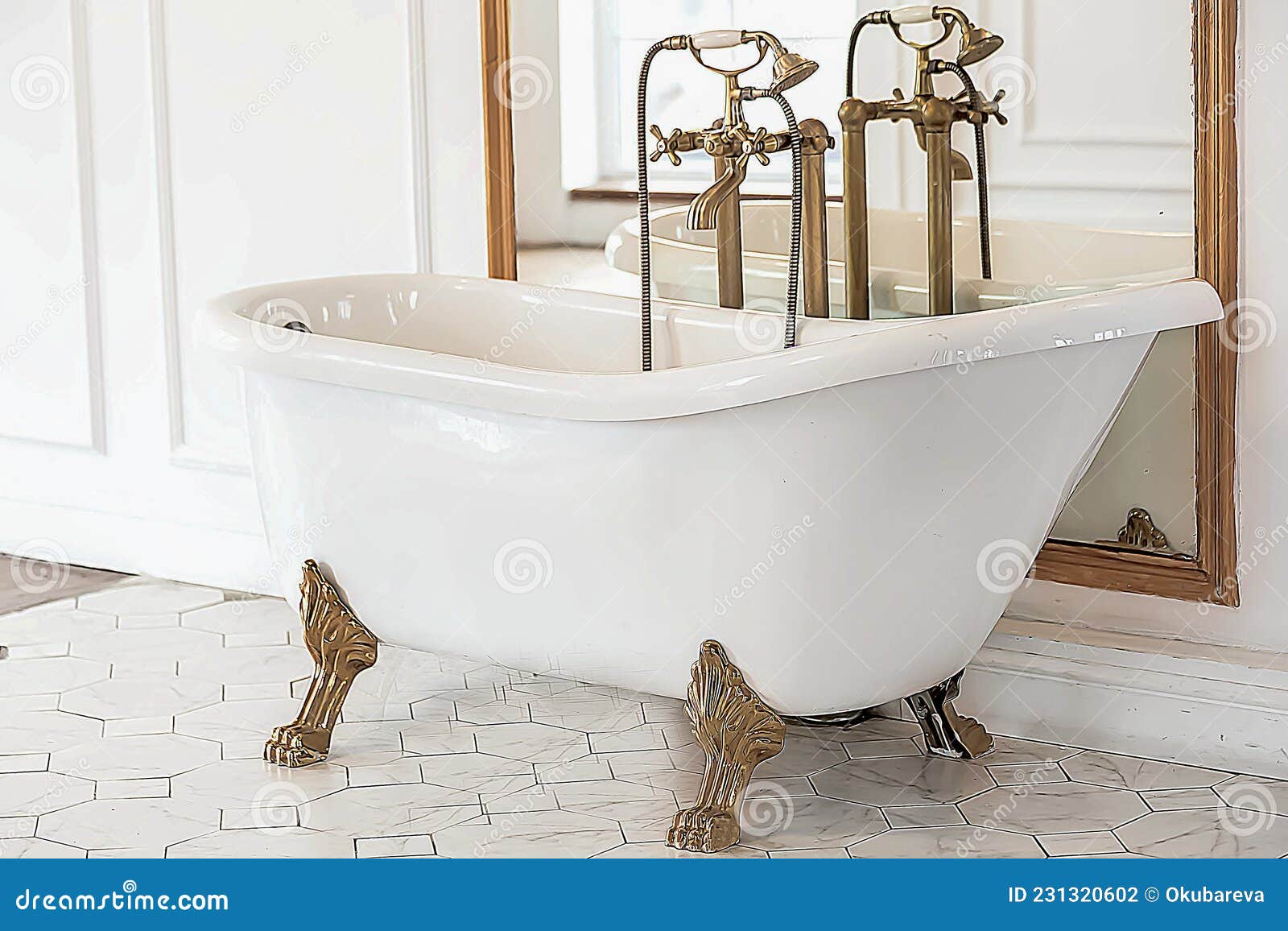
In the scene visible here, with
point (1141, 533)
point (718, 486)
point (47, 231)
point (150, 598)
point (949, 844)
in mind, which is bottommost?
point (949, 844)

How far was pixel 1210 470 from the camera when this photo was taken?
2250 mm

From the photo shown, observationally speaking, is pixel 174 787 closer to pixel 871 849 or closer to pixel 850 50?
pixel 871 849

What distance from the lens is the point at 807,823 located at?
6.90 ft

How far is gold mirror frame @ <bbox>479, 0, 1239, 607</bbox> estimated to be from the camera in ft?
7.06

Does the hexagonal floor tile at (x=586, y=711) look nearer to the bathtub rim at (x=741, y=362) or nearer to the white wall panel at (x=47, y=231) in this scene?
the bathtub rim at (x=741, y=362)

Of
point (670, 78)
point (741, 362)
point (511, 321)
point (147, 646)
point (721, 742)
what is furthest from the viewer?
point (147, 646)

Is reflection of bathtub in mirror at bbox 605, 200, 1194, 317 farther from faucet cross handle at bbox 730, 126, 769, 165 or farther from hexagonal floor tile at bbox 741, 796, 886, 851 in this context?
hexagonal floor tile at bbox 741, 796, 886, 851

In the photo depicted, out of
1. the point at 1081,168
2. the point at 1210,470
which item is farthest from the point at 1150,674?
the point at 1081,168

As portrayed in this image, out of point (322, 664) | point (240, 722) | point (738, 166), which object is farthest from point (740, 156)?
point (240, 722)

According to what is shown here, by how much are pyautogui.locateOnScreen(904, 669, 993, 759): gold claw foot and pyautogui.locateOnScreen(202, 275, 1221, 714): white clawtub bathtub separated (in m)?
0.23

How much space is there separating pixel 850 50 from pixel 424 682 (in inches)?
49.6

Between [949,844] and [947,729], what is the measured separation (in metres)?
0.31

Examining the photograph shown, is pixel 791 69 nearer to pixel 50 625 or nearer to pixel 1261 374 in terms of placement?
pixel 1261 374

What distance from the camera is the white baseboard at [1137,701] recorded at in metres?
2.22
